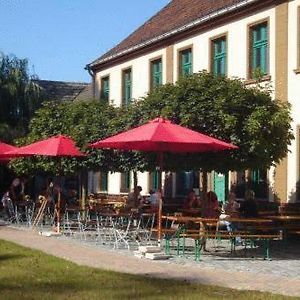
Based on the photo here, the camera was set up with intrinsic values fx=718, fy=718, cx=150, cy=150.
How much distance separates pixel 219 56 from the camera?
2356 centimetres

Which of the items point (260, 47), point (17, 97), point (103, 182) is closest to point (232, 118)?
point (260, 47)

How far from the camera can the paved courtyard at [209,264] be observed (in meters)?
11.2

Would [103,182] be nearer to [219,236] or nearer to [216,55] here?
[216,55]

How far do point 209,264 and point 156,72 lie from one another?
15440 millimetres

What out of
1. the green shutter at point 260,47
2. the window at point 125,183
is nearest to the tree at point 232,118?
the green shutter at point 260,47

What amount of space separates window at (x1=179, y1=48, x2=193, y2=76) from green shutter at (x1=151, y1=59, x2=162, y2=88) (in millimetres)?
1750

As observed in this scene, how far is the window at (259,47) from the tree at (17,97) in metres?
→ 15.7

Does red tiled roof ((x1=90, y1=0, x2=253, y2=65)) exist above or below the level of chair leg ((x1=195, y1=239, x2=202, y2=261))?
above

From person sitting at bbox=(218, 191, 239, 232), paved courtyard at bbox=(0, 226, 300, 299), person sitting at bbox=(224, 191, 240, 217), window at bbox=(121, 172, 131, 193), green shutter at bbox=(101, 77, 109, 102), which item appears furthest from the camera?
green shutter at bbox=(101, 77, 109, 102)

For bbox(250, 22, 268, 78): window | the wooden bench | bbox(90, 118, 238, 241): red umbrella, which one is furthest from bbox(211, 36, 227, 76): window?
the wooden bench

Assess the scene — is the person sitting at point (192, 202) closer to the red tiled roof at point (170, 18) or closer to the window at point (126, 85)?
the red tiled roof at point (170, 18)

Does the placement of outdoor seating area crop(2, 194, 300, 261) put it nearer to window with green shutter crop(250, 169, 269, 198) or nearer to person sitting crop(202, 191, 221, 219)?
person sitting crop(202, 191, 221, 219)

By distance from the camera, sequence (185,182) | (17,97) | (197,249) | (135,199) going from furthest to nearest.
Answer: (17,97) < (185,182) < (135,199) < (197,249)

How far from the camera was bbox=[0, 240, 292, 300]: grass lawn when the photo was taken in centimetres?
944
